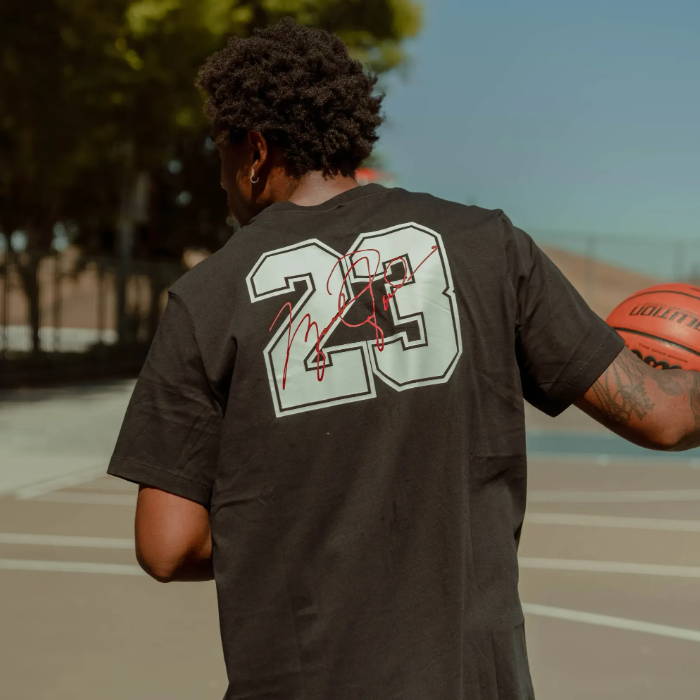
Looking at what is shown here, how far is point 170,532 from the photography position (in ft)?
6.39

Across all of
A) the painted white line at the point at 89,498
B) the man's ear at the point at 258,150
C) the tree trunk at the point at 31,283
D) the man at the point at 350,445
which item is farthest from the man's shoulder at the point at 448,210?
the tree trunk at the point at 31,283

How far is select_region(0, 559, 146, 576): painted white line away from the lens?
22.7 ft

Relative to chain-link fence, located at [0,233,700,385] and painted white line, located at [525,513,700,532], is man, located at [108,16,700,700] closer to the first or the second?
painted white line, located at [525,513,700,532]

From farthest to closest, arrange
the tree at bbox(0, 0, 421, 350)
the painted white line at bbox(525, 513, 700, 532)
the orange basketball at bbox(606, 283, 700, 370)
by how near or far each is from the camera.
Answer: the tree at bbox(0, 0, 421, 350), the painted white line at bbox(525, 513, 700, 532), the orange basketball at bbox(606, 283, 700, 370)

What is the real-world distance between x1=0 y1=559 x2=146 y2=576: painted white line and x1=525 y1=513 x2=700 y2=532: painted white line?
2.99 metres

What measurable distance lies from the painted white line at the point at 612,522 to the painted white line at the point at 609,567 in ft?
3.96

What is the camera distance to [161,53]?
1992 centimetres

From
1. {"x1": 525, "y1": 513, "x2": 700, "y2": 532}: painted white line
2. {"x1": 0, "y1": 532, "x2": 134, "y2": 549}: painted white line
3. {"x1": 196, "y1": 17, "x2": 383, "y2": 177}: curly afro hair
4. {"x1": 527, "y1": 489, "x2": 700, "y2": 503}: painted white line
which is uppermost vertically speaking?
{"x1": 196, "y1": 17, "x2": 383, "y2": 177}: curly afro hair

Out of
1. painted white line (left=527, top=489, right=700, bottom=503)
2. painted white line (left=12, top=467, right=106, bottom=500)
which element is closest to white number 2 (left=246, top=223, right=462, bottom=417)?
painted white line (left=527, top=489, right=700, bottom=503)

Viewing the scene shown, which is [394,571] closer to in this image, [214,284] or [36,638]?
[214,284]

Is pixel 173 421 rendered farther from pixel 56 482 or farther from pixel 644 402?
pixel 56 482

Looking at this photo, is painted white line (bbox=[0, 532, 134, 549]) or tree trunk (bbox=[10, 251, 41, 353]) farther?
tree trunk (bbox=[10, 251, 41, 353])

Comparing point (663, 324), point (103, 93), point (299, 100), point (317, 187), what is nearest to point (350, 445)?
point (317, 187)

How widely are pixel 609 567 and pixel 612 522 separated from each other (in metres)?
1.53
